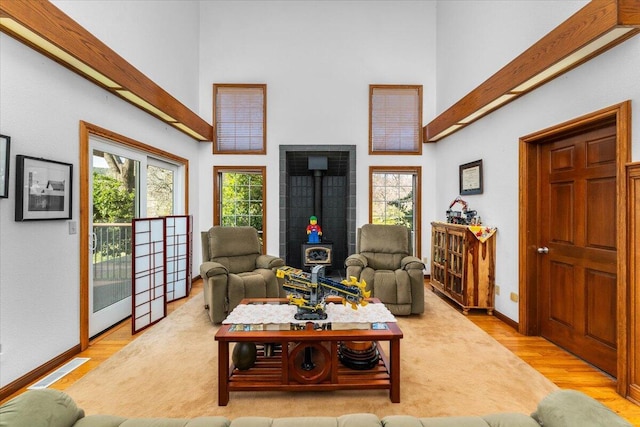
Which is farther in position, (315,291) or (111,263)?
(111,263)

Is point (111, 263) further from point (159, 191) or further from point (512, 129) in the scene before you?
point (512, 129)

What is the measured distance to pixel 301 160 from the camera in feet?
19.7

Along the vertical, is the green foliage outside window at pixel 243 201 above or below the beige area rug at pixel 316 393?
above

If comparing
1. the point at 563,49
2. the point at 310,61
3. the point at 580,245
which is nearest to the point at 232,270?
the point at 580,245

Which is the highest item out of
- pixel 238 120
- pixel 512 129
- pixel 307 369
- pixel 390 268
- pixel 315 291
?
pixel 238 120

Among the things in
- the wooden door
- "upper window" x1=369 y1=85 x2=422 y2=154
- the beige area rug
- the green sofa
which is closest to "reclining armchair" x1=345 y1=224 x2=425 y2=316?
the beige area rug

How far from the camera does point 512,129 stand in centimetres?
349

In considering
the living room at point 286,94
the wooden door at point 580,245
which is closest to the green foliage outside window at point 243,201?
the living room at point 286,94

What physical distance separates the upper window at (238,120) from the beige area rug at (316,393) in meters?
3.48

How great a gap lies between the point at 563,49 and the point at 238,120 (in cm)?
466

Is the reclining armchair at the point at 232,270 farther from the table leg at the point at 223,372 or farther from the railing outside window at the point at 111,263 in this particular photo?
the table leg at the point at 223,372

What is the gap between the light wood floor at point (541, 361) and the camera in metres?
2.13

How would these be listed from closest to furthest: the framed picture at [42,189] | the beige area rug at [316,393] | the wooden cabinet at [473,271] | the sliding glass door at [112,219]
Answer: the beige area rug at [316,393]
the framed picture at [42,189]
the sliding glass door at [112,219]
the wooden cabinet at [473,271]

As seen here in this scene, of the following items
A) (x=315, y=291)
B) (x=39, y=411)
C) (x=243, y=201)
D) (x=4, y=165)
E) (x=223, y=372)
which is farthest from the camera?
(x=243, y=201)
